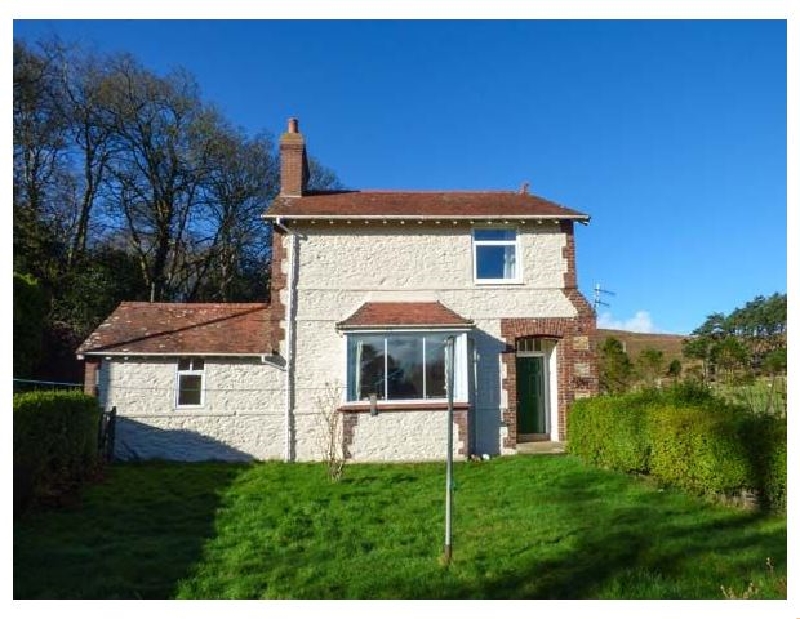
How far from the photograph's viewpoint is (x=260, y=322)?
15.9 metres

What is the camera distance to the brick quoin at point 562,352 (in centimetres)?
1488

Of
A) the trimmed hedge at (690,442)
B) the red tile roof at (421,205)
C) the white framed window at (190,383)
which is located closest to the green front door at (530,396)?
the trimmed hedge at (690,442)

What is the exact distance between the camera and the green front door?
1577cm

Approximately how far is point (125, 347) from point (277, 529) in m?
8.23

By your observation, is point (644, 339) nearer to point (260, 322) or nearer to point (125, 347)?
point (260, 322)

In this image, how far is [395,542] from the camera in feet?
24.3

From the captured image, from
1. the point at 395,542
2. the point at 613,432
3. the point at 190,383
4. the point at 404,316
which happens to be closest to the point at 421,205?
the point at 404,316

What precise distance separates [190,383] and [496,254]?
26.7 ft

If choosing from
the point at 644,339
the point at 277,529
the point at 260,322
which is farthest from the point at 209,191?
the point at 277,529

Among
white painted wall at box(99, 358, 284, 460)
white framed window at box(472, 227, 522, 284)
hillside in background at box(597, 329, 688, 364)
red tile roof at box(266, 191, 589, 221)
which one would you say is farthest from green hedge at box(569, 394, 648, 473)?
hillside in background at box(597, 329, 688, 364)

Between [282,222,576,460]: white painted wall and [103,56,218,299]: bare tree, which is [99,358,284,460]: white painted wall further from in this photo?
[103,56,218,299]: bare tree

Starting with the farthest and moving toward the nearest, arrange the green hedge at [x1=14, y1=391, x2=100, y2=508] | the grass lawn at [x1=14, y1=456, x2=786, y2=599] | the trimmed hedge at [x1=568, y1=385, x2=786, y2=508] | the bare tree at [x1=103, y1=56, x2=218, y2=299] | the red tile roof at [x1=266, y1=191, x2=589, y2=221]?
the bare tree at [x1=103, y1=56, x2=218, y2=299], the red tile roof at [x1=266, y1=191, x2=589, y2=221], the green hedge at [x1=14, y1=391, x2=100, y2=508], the trimmed hedge at [x1=568, y1=385, x2=786, y2=508], the grass lawn at [x1=14, y1=456, x2=786, y2=599]

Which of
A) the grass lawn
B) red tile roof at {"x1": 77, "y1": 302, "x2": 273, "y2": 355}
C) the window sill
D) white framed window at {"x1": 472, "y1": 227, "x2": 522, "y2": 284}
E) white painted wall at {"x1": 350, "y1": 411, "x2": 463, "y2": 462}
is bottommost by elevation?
the grass lawn

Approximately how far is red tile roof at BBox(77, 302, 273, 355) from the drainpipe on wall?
1.74ft
